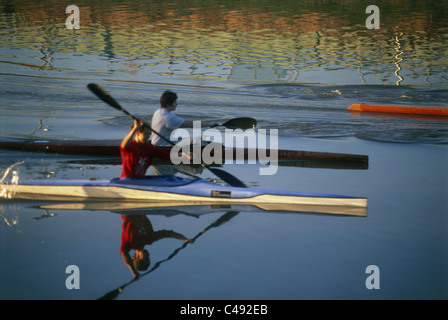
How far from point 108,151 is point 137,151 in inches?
103

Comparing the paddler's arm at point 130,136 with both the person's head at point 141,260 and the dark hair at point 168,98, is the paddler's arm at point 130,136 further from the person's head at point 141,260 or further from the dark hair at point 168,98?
the person's head at point 141,260

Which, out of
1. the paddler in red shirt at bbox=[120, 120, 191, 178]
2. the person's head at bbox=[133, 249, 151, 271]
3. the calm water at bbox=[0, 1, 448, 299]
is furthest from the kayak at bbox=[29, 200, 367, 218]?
the person's head at bbox=[133, 249, 151, 271]

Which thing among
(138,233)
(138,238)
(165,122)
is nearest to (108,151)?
(165,122)

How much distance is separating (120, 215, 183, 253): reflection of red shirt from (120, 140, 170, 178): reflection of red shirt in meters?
0.73

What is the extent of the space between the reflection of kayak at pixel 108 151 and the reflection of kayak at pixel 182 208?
2.42 m

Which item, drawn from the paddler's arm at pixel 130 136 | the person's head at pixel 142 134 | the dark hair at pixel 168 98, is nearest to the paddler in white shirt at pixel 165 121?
the dark hair at pixel 168 98

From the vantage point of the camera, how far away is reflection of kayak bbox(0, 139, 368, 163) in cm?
1031

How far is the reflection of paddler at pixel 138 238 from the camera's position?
6.26 metres

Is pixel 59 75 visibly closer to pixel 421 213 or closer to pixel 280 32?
pixel 280 32

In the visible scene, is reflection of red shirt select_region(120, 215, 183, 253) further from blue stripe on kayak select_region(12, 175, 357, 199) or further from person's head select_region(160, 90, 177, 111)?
person's head select_region(160, 90, 177, 111)

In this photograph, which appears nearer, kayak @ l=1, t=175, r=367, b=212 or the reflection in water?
kayak @ l=1, t=175, r=367, b=212

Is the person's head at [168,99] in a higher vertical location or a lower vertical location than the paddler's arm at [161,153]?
higher

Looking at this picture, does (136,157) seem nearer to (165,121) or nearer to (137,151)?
(137,151)

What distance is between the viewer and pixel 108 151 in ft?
34.5
